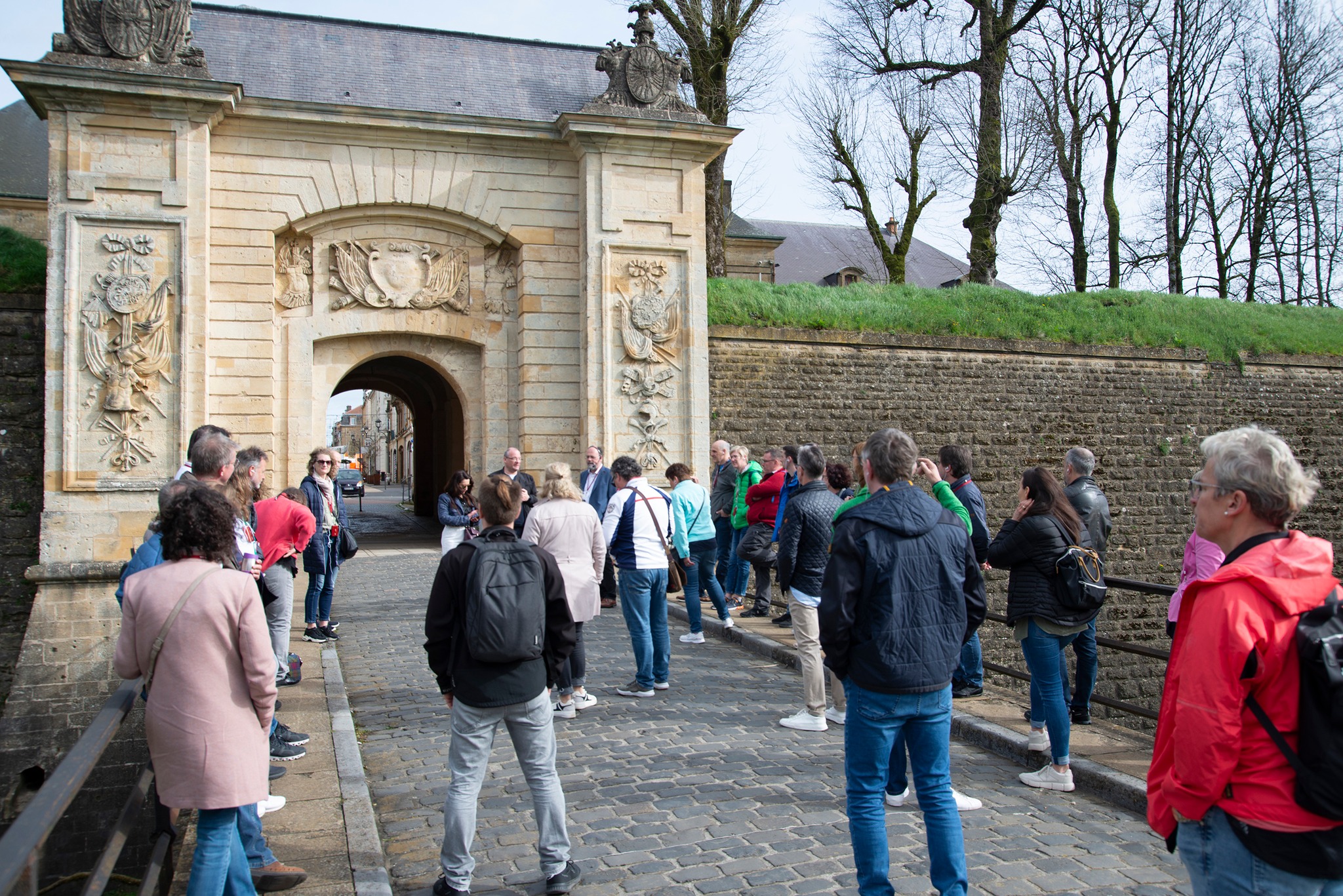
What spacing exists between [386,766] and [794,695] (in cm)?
281

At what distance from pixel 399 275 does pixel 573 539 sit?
9.27 metres

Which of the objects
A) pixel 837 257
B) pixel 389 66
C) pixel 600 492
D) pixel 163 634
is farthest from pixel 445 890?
pixel 837 257

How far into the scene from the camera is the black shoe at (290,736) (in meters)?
5.26

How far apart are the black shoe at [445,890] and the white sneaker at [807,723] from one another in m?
2.68

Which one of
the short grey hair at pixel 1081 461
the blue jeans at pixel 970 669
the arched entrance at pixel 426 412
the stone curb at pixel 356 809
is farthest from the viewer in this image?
the arched entrance at pixel 426 412

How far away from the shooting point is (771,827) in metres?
4.31

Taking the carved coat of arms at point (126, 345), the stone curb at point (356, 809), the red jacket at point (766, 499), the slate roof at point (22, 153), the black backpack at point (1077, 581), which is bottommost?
the stone curb at point (356, 809)

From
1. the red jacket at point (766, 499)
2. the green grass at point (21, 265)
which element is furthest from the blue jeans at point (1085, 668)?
the green grass at point (21, 265)

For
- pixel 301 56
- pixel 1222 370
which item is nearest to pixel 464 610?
pixel 301 56

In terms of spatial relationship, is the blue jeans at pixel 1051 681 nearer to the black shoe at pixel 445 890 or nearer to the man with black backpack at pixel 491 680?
the man with black backpack at pixel 491 680

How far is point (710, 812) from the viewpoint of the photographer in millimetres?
4516

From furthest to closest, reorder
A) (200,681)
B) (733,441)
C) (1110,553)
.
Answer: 1. (1110,553)
2. (733,441)
3. (200,681)

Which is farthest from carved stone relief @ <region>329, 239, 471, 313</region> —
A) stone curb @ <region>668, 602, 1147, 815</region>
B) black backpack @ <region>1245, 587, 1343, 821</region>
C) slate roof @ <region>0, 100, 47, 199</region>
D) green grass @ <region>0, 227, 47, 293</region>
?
black backpack @ <region>1245, 587, 1343, 821</region>

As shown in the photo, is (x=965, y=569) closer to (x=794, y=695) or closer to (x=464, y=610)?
(x=464, y=610)
